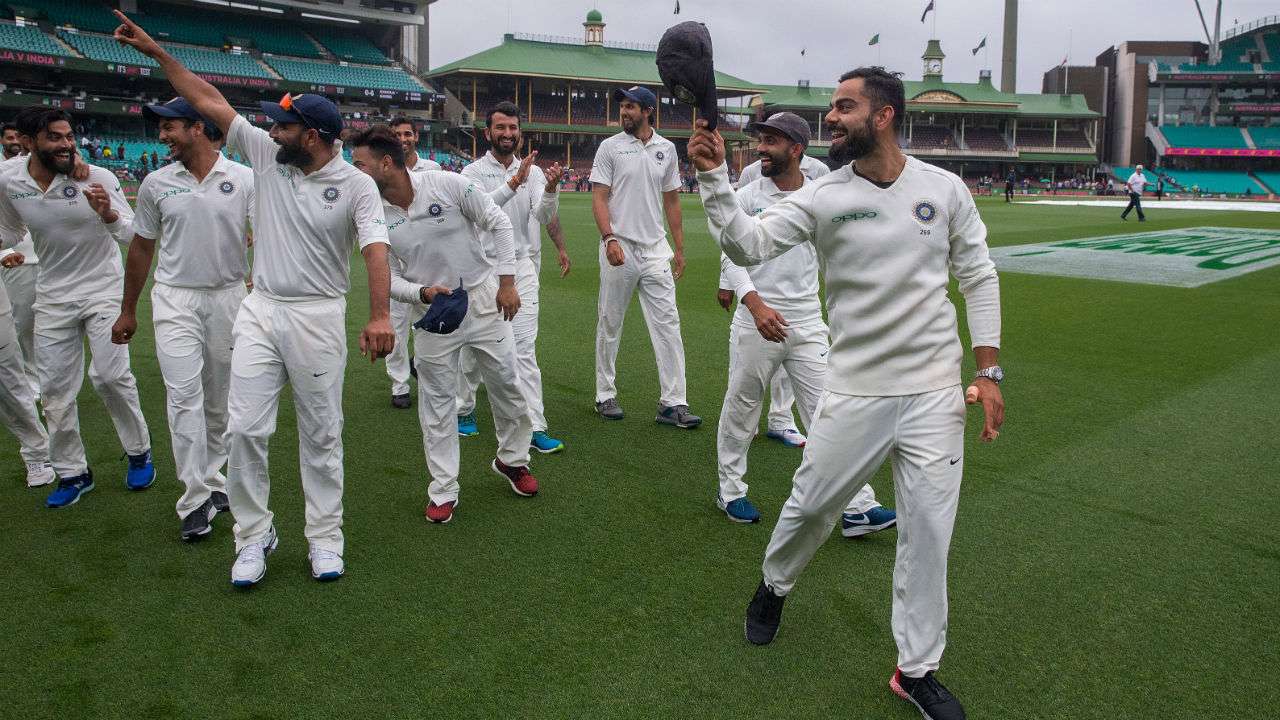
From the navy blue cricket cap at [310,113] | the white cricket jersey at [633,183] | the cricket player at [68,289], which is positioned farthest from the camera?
the white cricket jersey at [633,183]

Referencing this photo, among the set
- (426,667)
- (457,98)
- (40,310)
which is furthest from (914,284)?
(457,98)

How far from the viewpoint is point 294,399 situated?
446 cm

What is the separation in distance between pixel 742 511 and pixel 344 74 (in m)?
49.3

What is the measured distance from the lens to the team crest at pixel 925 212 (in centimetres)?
337

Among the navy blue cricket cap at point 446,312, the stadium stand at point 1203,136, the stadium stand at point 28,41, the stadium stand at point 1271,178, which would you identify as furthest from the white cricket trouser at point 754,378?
the stadium stand at point 1203,136

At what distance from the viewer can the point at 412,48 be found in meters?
60.1

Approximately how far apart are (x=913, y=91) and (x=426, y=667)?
253 feet

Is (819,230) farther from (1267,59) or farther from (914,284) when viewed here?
(1267,59)

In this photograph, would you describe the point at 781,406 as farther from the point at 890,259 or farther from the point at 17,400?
the point at 17,400

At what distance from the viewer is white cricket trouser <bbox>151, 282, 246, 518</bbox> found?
16.3 ft

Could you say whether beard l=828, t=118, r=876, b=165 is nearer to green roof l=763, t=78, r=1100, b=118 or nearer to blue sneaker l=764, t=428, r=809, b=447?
blue sneaker l=764, t=428, r=809, b=447

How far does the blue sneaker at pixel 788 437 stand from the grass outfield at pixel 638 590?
0.47 feet

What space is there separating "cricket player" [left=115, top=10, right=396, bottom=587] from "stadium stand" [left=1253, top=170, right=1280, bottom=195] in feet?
252

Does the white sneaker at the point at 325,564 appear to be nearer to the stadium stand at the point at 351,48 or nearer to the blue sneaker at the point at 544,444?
the blue sneaker at the point at 544,444
